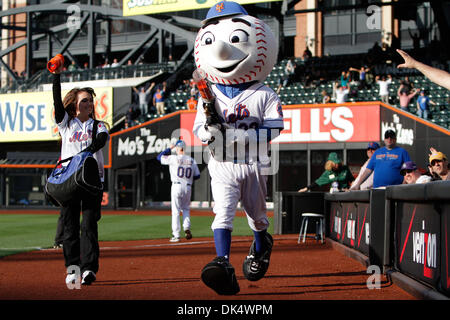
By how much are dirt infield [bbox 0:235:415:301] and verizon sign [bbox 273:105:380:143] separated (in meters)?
11.5

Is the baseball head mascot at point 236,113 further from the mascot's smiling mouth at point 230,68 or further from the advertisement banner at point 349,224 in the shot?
the advertisement banner at point 349,224

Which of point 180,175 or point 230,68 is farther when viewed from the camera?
point 180,175

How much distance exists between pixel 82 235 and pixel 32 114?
81.1ft

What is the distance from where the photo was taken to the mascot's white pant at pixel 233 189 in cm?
523

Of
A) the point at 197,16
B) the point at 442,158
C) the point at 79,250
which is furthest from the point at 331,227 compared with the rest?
the point at 197,16

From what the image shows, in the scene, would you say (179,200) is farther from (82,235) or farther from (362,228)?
(82,235)

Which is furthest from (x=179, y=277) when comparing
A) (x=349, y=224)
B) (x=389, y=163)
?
(x=389, y=163)

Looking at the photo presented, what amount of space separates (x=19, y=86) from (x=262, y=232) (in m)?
30.5

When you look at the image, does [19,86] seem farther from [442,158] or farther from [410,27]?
[442,158]

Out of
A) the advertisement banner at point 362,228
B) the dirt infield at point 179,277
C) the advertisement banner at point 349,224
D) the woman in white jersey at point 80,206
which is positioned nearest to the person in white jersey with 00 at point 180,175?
the dirt infield at point 179,277

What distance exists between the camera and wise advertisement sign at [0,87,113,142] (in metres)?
27.8

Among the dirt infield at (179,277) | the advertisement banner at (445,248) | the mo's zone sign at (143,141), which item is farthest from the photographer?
the mo's zone sign at (143,141)

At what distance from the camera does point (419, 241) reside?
5148 mm
